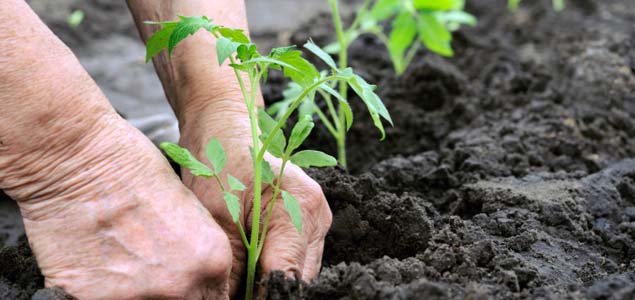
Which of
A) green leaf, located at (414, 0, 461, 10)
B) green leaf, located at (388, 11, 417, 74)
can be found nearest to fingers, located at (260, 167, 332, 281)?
green leaf, located at (388, 11, 417, 74)

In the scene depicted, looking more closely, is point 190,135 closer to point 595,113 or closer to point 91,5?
point 595,113

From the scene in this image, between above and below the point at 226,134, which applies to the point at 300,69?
above

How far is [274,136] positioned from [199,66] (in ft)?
1.71

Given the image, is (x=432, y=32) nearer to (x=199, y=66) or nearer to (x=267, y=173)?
(x=199, y=66)

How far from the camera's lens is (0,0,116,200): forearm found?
4.80 feet

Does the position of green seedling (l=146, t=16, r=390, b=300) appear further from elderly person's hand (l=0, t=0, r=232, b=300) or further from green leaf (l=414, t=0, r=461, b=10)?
green leaf (l=414, t=0, r=461, b=10)

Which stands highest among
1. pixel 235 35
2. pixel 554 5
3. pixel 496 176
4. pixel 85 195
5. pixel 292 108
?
pixel 235 35

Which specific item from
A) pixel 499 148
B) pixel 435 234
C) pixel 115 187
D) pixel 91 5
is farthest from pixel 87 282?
pixel 91 5

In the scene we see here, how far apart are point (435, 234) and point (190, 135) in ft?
2.28

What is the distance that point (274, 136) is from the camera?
1490mm

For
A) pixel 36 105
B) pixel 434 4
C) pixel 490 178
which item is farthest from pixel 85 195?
pixel 434 4

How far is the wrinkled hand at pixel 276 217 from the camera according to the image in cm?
154

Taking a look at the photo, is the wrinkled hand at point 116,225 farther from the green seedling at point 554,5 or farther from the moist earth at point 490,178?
the green seedling at point 554,5

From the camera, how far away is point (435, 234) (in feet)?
5.72
